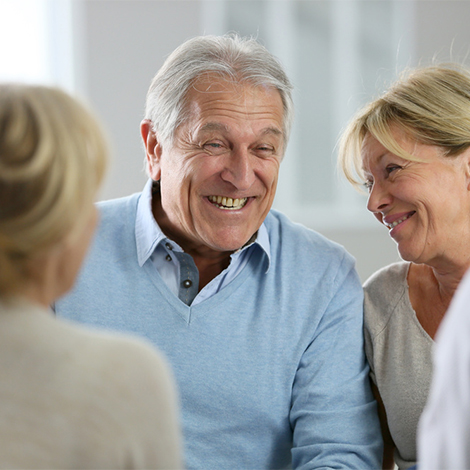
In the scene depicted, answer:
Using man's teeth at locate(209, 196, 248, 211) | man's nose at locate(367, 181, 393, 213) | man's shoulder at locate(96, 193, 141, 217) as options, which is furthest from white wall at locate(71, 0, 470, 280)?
man's nose at locate(367, 181, 393, 213)

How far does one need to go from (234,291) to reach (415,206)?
52cm

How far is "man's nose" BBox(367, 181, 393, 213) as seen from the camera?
5.63 ft

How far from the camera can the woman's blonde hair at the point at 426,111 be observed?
1626 millimetres

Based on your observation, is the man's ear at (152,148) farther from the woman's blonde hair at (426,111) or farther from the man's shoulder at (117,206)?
the woman's blonde hair at (426,111)

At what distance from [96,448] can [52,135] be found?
0.38m

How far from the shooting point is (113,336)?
846 mm

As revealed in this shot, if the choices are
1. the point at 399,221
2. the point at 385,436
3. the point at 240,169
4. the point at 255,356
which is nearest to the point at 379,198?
the point at 399,221

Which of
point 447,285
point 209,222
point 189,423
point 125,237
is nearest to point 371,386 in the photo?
point 447,285

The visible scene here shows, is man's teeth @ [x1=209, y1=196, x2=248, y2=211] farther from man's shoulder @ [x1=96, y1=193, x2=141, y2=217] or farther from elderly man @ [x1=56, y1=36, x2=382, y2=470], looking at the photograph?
man's shoulder @ [x1=96, y1=193, x2=141, y2=217]

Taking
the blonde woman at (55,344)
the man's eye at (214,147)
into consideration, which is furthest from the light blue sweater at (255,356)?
the blonde woman at (55,344)

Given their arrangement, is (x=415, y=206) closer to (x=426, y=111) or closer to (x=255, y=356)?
(x=426, y=111)

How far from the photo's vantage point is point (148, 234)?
174 centimetres

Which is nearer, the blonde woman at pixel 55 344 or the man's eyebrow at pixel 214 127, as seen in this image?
the blonde woman at pixel 55 344

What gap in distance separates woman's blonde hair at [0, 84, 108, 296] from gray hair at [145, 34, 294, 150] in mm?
940
